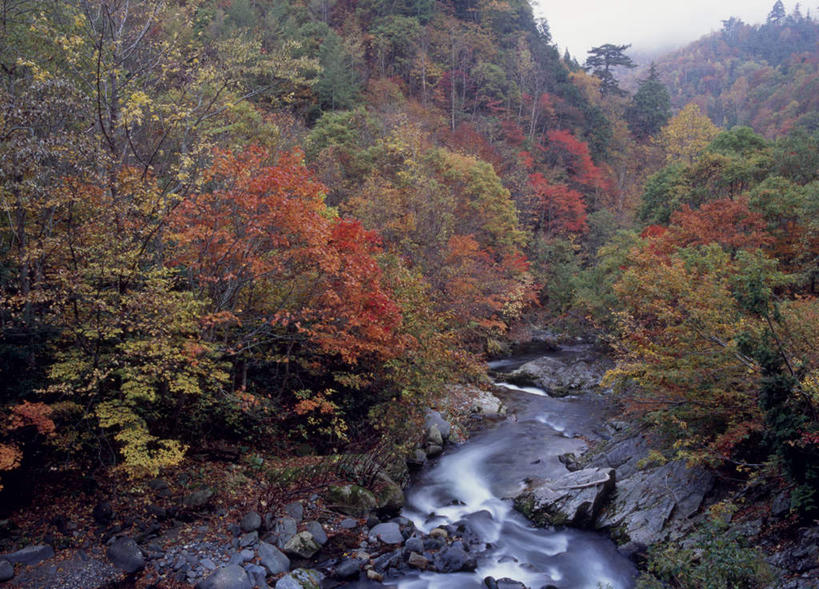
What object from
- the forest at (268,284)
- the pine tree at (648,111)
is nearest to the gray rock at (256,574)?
the forest at (268,284)

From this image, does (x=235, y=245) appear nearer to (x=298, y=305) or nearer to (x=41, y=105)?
(x=298, y=305)

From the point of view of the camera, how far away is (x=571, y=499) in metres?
11.8

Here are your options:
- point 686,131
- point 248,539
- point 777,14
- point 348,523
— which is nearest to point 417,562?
point 348,523

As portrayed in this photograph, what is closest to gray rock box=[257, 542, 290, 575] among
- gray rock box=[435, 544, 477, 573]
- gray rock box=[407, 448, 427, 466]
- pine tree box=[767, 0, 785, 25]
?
gray rock box=[435, 544, 477, 573]

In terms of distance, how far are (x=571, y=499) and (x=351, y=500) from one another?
17.4ft

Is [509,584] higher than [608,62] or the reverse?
the reverse

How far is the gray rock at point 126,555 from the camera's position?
8.42 metres

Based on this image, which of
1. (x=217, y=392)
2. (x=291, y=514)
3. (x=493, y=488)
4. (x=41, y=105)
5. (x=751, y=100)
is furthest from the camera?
(x=751, y=100)

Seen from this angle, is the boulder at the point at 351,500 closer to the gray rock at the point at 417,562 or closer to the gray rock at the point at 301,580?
the gray rock at the point at 417,562

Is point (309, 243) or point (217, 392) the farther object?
point (217, 392)

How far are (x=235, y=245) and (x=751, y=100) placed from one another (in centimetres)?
7891

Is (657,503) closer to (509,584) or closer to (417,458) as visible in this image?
(509,584)

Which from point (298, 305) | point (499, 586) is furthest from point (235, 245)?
point (499, 586)

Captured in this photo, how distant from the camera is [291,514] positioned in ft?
34.3
